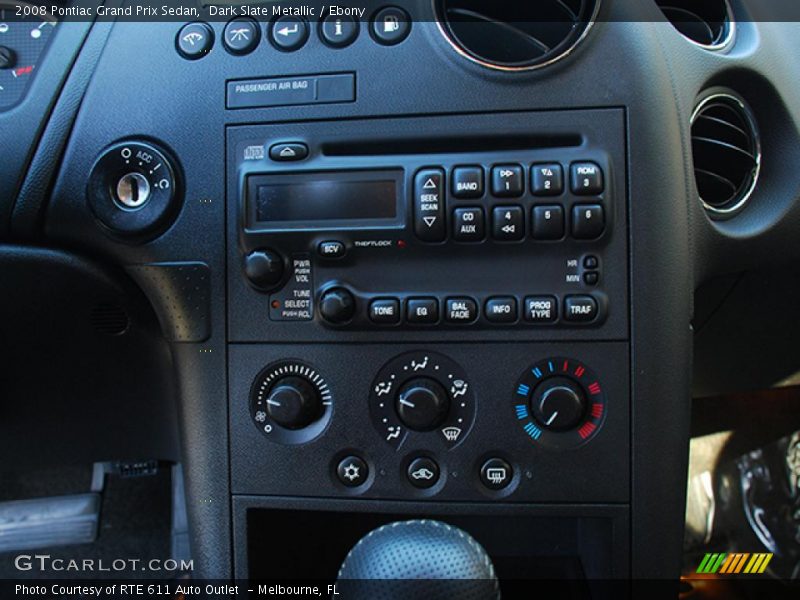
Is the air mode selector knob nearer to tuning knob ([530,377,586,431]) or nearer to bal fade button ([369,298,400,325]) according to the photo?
bal fade button ([369,298,400,325])

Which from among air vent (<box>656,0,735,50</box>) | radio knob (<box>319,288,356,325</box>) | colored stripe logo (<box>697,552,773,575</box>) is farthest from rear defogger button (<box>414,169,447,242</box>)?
colored stripe logo (<box>697,552,773,575</box>)

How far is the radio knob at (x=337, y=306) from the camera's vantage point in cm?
88

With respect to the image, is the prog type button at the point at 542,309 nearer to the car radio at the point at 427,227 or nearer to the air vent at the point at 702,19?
the car radio at the point at 427,227

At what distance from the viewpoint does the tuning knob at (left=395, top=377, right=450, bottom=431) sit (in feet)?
2.89

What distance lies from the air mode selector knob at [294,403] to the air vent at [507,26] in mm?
456

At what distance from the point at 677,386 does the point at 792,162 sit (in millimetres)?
358

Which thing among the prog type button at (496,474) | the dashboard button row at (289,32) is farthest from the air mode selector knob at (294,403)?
the dashboard button row at (289,32)

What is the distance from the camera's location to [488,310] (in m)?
0.87

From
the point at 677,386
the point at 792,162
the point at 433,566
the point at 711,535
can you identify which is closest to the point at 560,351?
the point at 677,386

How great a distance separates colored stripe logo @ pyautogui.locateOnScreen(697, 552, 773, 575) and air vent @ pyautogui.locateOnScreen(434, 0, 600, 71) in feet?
3.92

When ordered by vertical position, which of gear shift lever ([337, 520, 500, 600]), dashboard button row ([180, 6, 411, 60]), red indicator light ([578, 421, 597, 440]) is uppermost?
dashboard button row ([180, 6, 411, 60])

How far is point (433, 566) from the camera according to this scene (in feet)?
2.50

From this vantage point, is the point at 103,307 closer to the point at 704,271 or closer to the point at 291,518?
the point at 291,518

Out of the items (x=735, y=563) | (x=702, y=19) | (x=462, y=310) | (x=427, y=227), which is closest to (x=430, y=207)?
(x=427, y=227)
